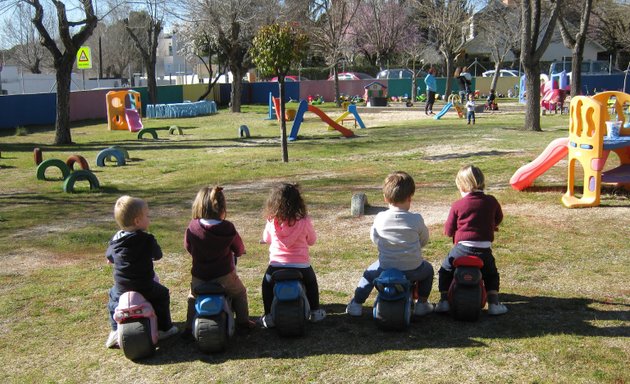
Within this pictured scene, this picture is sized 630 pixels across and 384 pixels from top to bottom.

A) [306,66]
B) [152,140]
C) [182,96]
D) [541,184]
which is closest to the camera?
[541,184]

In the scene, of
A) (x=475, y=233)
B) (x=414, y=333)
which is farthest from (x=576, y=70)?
(x=414, y=333)

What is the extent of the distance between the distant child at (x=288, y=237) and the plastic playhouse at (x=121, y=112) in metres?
21.3

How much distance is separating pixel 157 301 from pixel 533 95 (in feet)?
53.7

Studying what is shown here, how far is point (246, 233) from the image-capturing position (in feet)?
28.6

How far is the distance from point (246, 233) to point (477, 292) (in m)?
4.37

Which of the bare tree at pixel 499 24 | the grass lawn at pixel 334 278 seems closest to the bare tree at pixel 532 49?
the grass lawn at pixel 334 278

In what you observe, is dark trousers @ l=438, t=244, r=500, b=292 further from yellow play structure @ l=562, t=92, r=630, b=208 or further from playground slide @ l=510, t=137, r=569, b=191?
playground slide @ l=510, t=137, r=569, b=191

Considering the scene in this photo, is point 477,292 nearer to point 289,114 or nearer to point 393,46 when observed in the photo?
point 289,114

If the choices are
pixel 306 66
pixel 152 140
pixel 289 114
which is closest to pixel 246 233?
pixel 152 140

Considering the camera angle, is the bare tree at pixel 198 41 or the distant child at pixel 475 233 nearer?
the distant child at pixel 475 233

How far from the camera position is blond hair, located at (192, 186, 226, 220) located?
4.78 m

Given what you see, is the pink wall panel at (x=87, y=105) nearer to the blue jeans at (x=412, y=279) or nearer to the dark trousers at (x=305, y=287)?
the dark trousers at (x=305, y=287)

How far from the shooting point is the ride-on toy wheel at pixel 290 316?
470cm

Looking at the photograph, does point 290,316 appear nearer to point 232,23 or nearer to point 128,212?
point 128,212
